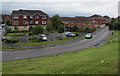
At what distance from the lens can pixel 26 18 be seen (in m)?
62.2

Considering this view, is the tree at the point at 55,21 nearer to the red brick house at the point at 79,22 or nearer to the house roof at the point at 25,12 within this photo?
the house roof at the point at 25,12

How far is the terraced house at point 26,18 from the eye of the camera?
2405 inches

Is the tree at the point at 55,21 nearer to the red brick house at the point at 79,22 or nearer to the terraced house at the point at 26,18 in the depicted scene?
the terraced house at the point at 26,18

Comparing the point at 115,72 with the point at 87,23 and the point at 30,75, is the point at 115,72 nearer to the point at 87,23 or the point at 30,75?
the point at 30,75

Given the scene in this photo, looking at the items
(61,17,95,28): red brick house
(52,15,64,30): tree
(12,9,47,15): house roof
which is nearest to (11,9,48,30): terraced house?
(12,9,47,15): house roof

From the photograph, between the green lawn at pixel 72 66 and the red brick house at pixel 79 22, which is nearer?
the green lawn at pixel 72 66

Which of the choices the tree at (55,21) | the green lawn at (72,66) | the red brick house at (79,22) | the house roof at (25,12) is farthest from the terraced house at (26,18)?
the green lawn at (72,66)

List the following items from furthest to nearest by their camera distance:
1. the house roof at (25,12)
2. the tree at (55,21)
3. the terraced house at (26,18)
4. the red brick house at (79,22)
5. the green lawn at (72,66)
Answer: the red brick house at (79,22) → the house roof at (25,12) → the tree at (55,21) → the terraced house at (26,18) → the green lawn at (72,66)

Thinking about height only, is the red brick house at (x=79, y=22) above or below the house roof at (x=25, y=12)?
below

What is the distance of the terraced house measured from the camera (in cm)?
6109

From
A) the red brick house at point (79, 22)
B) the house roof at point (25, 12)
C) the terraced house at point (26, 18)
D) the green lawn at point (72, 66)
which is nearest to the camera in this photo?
the green lawn at point (72, 66)

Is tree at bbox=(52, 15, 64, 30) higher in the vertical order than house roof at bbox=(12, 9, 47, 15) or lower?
lower

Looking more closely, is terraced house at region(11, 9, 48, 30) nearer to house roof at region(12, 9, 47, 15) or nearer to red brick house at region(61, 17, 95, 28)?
house roof at region(12, 9, 47, 15)

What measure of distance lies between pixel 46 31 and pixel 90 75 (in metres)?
41.8
